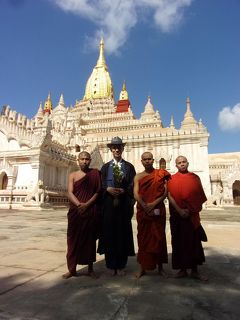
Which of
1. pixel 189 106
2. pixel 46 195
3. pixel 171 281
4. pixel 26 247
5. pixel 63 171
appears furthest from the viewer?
pixel 189 106

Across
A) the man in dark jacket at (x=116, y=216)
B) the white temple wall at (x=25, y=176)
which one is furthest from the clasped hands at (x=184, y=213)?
the white temple wall at (x=25, y=176)

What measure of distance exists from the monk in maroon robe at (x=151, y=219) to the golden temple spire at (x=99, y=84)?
45183 mm

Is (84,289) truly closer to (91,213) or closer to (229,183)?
(91,213)

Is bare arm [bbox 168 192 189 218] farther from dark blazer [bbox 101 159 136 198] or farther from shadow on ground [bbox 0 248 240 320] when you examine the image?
shadow on ground [bbox 0 248 240 320]

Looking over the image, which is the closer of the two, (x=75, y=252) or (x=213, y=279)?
(x=213, y=279)

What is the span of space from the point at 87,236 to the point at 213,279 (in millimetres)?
1489

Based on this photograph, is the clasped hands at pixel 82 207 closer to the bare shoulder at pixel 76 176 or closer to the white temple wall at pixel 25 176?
the bare shoulder at pixel 76 176

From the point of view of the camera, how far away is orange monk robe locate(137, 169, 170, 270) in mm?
3217

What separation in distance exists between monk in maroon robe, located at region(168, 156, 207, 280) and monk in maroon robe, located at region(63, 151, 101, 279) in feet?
3.17

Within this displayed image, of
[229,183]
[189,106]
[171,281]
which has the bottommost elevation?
[171,281]

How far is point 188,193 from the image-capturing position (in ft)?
11.3

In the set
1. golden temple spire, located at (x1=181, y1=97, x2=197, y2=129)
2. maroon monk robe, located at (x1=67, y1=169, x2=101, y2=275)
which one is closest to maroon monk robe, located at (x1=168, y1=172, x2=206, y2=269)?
maroon monk robe, located at (x1=67, y1=169, x2=101, y2=275)

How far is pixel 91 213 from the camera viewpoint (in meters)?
3.37

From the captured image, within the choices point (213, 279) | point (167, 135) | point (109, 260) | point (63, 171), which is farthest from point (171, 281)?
point (167, 135)
